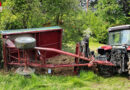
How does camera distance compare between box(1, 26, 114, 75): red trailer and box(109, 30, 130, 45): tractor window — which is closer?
box(1, 26, 114, 75): red trailer

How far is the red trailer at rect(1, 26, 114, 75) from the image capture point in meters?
5.22

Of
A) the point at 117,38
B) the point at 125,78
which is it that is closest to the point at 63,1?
the point at 117,38

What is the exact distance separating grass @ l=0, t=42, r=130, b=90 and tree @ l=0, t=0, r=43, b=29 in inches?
124

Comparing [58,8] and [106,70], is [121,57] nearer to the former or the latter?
[106,70]

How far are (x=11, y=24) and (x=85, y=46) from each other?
3.92 meters

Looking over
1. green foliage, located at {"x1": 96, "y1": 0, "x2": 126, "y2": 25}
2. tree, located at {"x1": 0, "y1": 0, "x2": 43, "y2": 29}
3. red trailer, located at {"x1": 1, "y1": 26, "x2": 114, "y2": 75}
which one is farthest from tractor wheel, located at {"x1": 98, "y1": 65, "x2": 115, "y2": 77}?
green foliage, located at {"x1": 96, "y1": 0, "x2": 126, "y2": 25}

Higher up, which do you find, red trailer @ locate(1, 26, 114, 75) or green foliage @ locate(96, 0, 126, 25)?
green foliage @ locate(96, 0, 126, 25)

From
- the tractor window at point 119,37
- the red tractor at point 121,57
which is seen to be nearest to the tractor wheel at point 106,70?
the red tractor at point 121,57

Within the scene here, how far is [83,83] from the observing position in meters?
5.02

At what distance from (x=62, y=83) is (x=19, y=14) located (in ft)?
14.9

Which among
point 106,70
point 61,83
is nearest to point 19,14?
point 61,83

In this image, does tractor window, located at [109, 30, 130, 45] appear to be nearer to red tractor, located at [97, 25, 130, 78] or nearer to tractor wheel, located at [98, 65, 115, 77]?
red tractor, located at [97, 25, 130, 78]

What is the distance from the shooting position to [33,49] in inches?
254

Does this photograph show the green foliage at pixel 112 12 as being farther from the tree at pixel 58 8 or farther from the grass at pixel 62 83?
the grass at pixel 62 83
